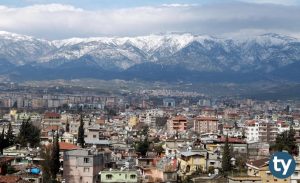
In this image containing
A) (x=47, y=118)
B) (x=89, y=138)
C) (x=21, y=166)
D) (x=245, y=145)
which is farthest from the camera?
(x=47, y=118)

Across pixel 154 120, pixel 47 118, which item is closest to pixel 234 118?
A: pixel 154 120

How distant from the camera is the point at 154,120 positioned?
11156 cm

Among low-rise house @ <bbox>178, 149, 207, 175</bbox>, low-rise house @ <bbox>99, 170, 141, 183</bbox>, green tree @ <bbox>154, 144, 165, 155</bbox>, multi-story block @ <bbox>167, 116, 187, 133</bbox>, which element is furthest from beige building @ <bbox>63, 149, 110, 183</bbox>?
multi-story block @ <bbox>167, 116, 187, 133</bbox>

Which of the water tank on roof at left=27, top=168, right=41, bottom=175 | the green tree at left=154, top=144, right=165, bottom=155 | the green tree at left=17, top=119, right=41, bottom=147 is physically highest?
the water tank on roof at left=27, top=168, right=41, bottom=175

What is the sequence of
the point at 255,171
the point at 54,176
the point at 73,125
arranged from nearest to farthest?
the point at 255,171, the point at 54,176, the point at 73,125

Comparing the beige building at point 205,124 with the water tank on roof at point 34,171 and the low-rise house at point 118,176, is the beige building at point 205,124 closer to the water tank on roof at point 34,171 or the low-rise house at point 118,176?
the water tank on roof at point 34,171

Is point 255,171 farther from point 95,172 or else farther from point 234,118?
point 234,118

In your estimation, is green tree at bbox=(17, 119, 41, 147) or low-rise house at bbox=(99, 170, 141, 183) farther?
green tree at bbox=(17, 119, 41, 147)

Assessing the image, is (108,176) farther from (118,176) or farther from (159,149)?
(159,149)

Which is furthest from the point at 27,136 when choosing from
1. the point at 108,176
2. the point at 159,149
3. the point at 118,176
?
the point at 118,176

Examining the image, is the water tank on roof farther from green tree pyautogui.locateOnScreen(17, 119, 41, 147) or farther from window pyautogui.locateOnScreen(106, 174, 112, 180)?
green tree pyautogui.locateOnScreen(17, 119, 41, 147)

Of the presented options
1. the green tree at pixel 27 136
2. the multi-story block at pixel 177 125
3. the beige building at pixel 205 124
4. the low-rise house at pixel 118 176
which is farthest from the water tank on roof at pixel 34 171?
the beige building at pixel 205 124

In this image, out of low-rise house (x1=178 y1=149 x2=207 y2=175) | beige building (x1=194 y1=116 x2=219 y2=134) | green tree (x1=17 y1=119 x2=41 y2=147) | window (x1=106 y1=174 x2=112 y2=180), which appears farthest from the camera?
beige building (x1=194 y1=116 x2=219 y2=134)

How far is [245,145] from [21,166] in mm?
18279
